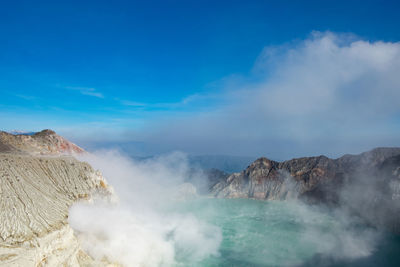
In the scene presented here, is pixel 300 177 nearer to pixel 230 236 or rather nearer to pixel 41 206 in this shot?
pixel 230 236

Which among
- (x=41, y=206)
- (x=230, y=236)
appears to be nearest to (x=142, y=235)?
(x=41, y=206)

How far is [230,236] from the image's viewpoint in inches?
2231

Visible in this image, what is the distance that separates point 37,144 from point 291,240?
6300 centimetres

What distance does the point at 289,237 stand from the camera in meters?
54.9

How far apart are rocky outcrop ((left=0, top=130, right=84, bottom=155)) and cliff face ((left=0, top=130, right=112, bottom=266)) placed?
268 cm

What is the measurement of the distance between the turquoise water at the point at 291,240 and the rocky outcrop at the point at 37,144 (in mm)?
37183

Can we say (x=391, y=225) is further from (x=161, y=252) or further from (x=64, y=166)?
(x=64, y=166)

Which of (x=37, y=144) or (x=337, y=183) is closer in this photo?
(x=37, y=144)

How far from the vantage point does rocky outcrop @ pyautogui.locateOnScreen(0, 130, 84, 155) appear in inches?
1845

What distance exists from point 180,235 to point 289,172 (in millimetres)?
59819

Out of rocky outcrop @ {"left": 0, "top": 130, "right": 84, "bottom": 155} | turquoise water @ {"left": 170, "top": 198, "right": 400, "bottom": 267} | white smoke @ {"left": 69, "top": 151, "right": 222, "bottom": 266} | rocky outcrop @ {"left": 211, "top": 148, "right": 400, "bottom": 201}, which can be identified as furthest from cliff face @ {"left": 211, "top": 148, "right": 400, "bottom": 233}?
rocky outcrop @ {"left": 0, "top": 130, "right": 84, "bottom": 155}

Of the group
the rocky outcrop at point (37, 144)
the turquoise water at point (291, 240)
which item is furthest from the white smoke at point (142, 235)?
the rocky outcrop at point (37, 144)

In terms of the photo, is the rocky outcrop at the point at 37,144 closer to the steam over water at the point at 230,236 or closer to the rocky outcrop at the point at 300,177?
the steam over water at the point at 230,236

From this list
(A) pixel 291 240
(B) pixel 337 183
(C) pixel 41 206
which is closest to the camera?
(C) pixel 41 206
